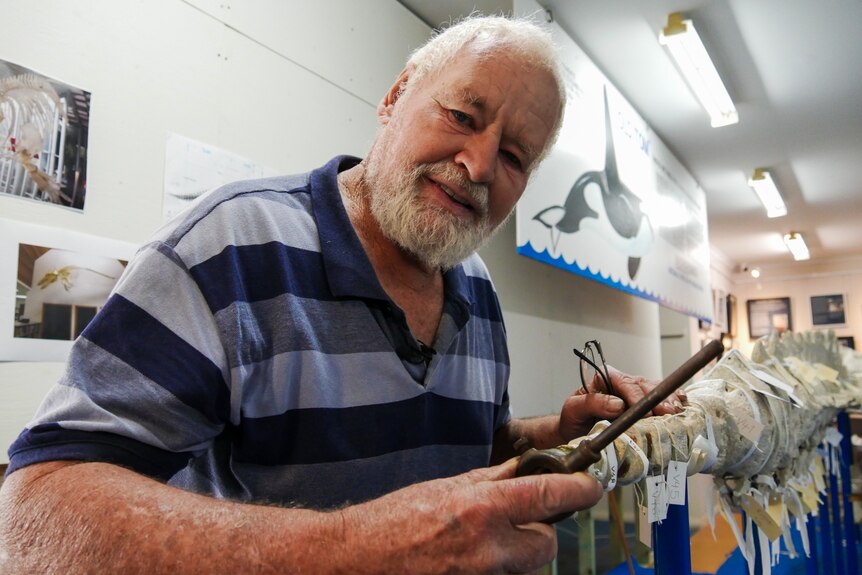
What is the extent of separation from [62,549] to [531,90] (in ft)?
2.88

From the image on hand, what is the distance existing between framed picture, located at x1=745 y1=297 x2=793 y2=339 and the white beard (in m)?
8.26

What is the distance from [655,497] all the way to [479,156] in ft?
1.80

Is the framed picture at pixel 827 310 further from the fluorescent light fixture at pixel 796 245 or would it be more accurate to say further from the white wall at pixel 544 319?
the white wall at pixel 544 319

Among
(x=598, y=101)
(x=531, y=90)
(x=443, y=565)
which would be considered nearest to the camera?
(x=443, y=565)

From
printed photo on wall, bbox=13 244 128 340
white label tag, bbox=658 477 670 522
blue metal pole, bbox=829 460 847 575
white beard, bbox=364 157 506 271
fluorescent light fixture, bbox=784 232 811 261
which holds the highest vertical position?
fluorescent light fixture, bbox=784 232 811 261

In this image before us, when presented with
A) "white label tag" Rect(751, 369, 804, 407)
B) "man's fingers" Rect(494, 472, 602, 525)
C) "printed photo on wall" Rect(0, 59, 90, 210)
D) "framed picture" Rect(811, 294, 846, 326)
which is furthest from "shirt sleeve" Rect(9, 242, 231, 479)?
"framed picture" Rect(811, 294, 846, 326)

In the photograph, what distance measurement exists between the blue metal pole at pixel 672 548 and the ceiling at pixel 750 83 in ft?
7.33

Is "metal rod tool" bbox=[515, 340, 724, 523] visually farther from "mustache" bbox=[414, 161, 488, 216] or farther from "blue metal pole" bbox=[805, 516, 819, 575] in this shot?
"blue metal pole" bbox=[805, 516, 819, 575]

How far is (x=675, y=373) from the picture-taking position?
1.61 ft

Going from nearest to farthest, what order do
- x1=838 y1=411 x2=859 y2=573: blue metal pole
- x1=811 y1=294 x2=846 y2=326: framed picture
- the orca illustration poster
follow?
x1=838 y1=411 x2=859 y2=573: blue metal pole < the orca illustration poster < x1=811 y1=294 x2=846 y2=326: framed picture

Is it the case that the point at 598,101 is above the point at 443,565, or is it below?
above

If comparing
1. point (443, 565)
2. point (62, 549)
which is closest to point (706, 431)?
point (443, 565)

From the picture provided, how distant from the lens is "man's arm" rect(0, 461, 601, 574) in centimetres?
44

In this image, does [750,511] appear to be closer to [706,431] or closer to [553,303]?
[706,431]
